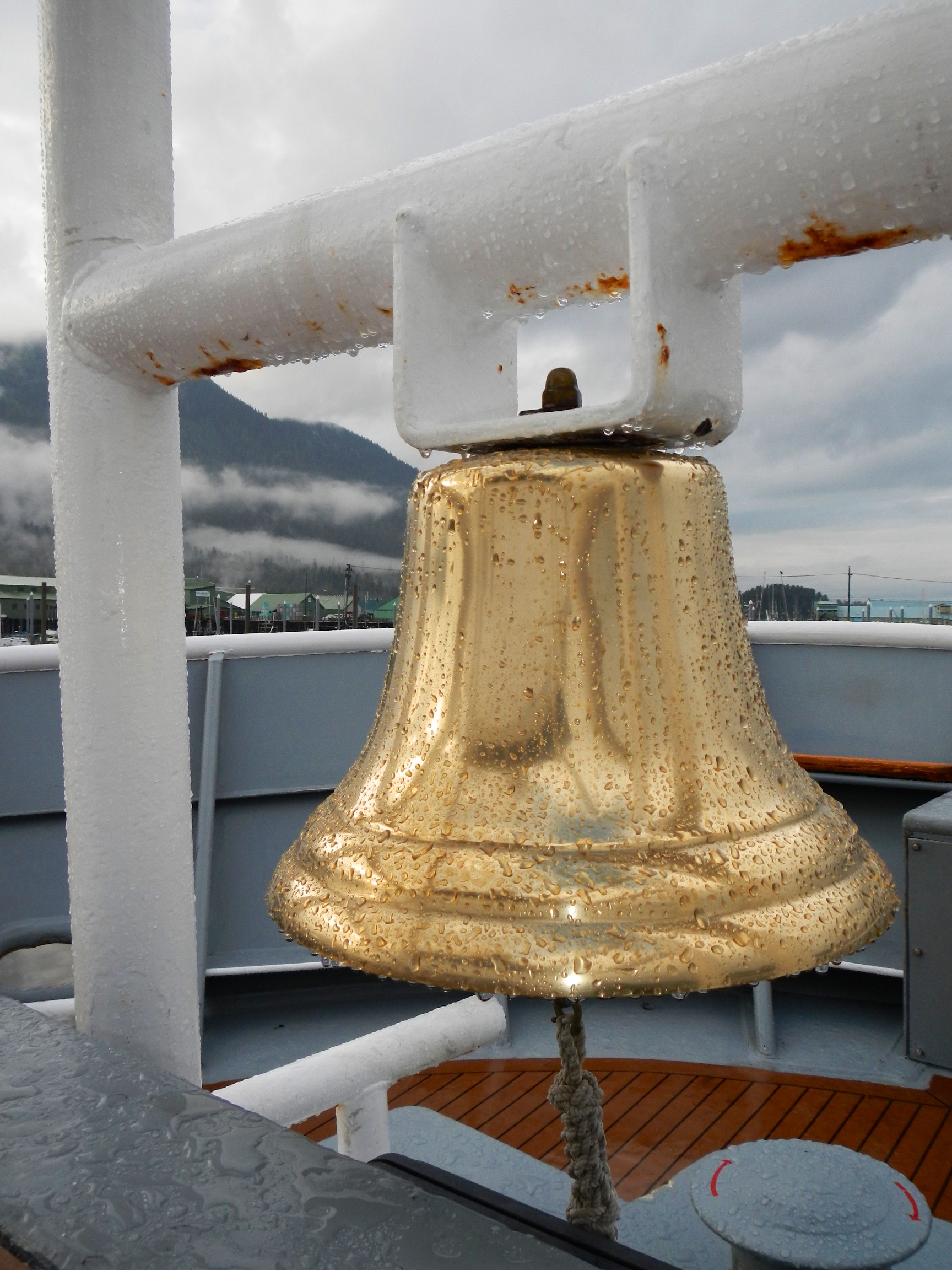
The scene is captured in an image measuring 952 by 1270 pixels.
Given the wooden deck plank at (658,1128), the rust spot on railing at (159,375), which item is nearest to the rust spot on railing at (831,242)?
the rust spot on railing at (159,375)

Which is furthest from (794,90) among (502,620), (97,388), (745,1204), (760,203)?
(745,1204)

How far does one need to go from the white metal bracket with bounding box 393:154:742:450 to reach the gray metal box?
1.81 metres

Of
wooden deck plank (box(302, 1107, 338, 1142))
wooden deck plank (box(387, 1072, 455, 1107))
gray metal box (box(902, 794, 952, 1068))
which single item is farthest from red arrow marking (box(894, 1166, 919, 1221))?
wooden deck plank (box(387, 1072, 455, 1107))

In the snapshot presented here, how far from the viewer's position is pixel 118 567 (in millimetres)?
1089

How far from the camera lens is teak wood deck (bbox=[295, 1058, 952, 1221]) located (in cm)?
250

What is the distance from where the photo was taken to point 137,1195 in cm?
73

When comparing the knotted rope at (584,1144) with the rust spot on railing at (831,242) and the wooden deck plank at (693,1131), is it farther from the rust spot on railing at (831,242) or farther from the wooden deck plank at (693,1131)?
the wooden deck plank at (693,1131)

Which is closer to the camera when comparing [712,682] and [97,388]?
[712,682]

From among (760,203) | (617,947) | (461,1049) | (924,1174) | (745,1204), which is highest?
(760,203)

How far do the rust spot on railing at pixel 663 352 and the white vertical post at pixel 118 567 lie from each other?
0.71m

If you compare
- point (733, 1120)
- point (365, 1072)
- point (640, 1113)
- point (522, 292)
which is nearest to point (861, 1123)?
point (733, 1120)

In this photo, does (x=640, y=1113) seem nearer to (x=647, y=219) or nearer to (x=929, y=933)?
(x=929, y=933)

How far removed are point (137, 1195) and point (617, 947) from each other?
48cm

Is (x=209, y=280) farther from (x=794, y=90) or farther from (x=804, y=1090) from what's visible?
(x=804, y=1090)
